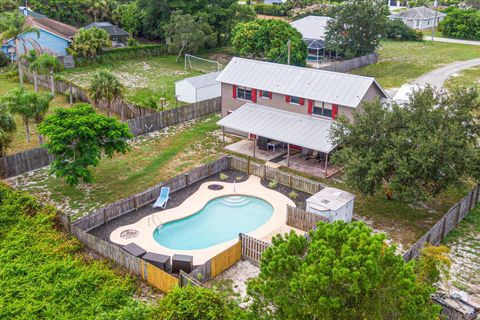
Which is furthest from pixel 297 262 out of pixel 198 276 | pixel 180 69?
pixel 180 69

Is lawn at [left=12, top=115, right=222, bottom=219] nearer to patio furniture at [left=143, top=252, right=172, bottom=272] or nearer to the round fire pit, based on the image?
the round fire pit

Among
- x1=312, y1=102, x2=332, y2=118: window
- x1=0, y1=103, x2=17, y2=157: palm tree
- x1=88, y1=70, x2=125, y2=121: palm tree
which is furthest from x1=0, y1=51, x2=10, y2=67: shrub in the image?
x1=312, y1=102, x2=332, y2=118: window

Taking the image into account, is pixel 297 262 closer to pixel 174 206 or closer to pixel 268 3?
pixel 174 206

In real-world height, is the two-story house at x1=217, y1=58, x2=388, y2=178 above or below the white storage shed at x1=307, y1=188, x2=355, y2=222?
above

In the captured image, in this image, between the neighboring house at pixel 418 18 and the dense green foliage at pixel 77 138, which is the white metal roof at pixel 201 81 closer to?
the dense green foliage at pixel 77 138

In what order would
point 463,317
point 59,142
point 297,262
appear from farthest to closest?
point 59,142 < point 463,317 < point 297,262

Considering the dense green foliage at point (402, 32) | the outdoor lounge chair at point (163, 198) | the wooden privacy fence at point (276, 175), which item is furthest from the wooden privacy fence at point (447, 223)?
the dense green foliage at point (402, 32)
